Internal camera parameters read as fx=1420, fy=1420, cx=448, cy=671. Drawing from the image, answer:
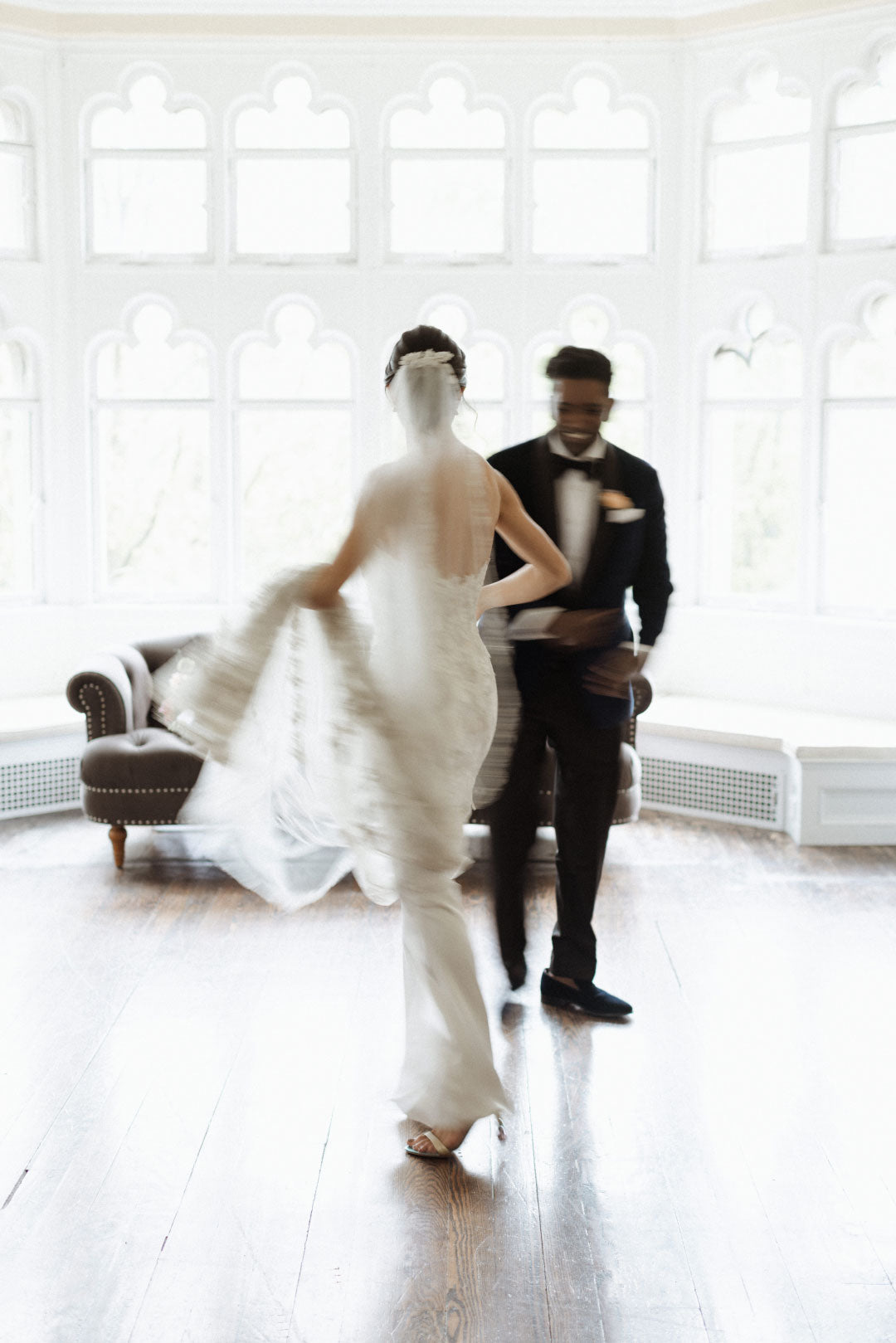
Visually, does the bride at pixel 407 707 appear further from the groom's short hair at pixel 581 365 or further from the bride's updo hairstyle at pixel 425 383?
the groom's short hair at pixel 581 365

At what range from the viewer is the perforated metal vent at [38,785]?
20.7ft

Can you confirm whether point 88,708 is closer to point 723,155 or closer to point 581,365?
point 581,365

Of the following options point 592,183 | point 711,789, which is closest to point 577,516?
point 711,789

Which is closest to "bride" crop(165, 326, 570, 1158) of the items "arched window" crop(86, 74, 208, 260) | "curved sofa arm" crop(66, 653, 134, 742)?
"curved sofa arm" crop(66, 653, 134, 742)

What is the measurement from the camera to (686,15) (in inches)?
267

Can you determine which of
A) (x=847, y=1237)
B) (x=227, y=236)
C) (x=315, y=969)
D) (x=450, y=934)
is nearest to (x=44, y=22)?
(x=227, y=236)

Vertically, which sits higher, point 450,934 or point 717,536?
point 717,536

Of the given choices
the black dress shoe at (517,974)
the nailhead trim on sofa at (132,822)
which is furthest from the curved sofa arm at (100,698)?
the black dress shoe at (517,974)

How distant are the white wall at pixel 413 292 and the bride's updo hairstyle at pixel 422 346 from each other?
4229 millimetres

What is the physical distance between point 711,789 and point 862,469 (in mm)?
1752

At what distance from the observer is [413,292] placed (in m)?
7.12

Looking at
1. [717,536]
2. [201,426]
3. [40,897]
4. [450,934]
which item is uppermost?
[201,426]

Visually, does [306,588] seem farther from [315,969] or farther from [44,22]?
[44,22]

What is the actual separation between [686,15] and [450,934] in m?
5.38
